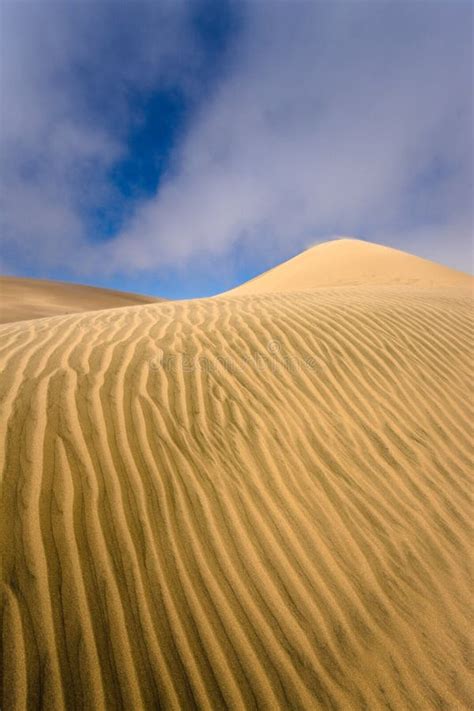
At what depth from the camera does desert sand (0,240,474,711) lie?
1563 millimetres

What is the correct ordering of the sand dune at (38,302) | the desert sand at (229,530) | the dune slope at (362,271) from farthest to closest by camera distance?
the dune slope at (362,271) < the sand dune at (38,302) < the desert sand at (229,530)

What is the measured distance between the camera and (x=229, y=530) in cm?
204

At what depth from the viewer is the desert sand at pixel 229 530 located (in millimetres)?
1563

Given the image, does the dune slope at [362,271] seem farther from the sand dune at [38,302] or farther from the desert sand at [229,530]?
the desert sand at [229,530]

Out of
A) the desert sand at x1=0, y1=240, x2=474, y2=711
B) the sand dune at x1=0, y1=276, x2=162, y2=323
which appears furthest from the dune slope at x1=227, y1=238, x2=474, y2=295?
the desert sand at x1=0, y1=240, x2=474, y2=711

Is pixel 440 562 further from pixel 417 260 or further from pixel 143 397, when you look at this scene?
pixel 417 260

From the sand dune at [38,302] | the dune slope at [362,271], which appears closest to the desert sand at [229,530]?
the sand dune at [38,302]

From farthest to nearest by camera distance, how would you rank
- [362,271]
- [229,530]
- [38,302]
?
[362,271]
[38,302]
[229,530]

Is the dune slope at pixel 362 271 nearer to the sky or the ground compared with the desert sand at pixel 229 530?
nearer to the sky

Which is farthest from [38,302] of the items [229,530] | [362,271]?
[229,530]

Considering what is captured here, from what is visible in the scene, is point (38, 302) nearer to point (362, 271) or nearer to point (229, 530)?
point (362, 271)

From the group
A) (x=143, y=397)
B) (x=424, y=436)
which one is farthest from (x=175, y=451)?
(x=424, y=436)

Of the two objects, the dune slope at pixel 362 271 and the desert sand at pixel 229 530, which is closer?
the desert sand at pixel 229 530

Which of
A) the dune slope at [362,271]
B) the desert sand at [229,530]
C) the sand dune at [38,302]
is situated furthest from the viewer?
the dune slope at [362,271]
